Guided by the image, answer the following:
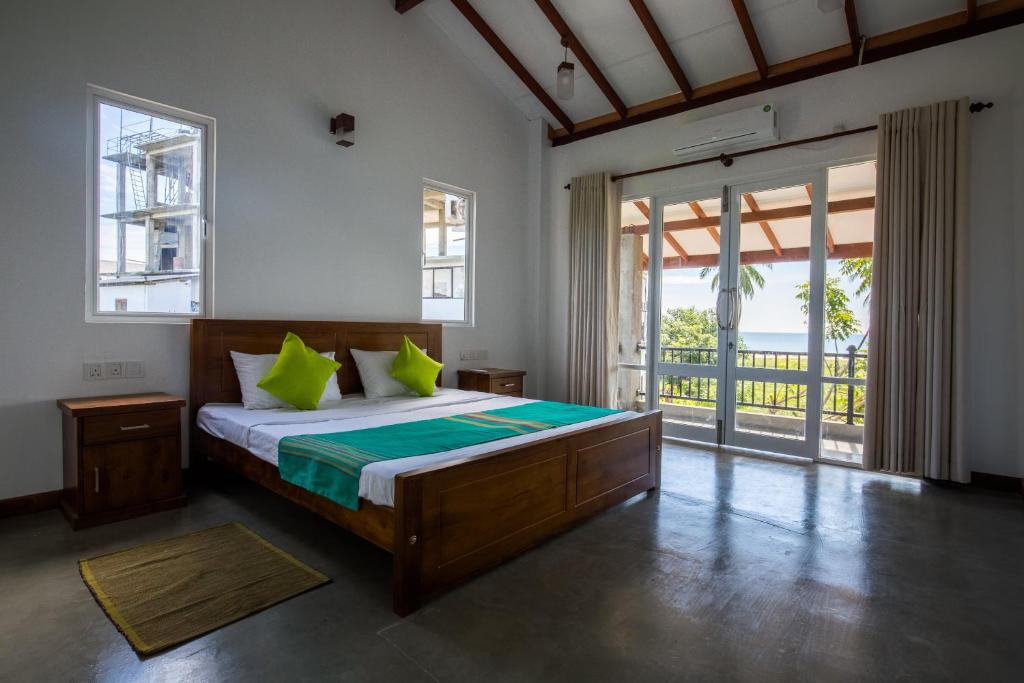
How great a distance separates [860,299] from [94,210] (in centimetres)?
514

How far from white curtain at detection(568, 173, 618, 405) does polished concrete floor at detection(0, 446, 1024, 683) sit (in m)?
2.33

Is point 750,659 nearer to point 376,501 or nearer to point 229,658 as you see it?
point 376,501

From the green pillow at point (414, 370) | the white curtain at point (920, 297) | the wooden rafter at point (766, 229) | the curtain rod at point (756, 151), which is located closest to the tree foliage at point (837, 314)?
the white curtain at point (920, 297)

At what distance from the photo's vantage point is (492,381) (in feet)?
15.7

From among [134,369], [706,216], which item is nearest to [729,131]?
[706,216]

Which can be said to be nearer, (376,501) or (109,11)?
(376,501)

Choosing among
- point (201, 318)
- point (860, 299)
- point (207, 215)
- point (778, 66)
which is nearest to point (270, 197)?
point (207, 215)

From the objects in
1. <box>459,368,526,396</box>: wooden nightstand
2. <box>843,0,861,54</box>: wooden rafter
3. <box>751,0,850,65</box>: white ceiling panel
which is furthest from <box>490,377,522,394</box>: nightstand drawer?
<box>843,0,861,54</box>: wooden rafter

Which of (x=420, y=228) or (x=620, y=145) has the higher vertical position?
(x=620, y=145)

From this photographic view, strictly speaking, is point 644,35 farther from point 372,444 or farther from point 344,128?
point 372,444

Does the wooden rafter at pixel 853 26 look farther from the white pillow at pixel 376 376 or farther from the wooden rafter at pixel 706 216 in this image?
the white pillow at pixel 376 376

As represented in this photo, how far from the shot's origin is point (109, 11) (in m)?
3.04

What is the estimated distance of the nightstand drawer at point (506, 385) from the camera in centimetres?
481

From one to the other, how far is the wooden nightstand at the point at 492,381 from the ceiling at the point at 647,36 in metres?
2.79
